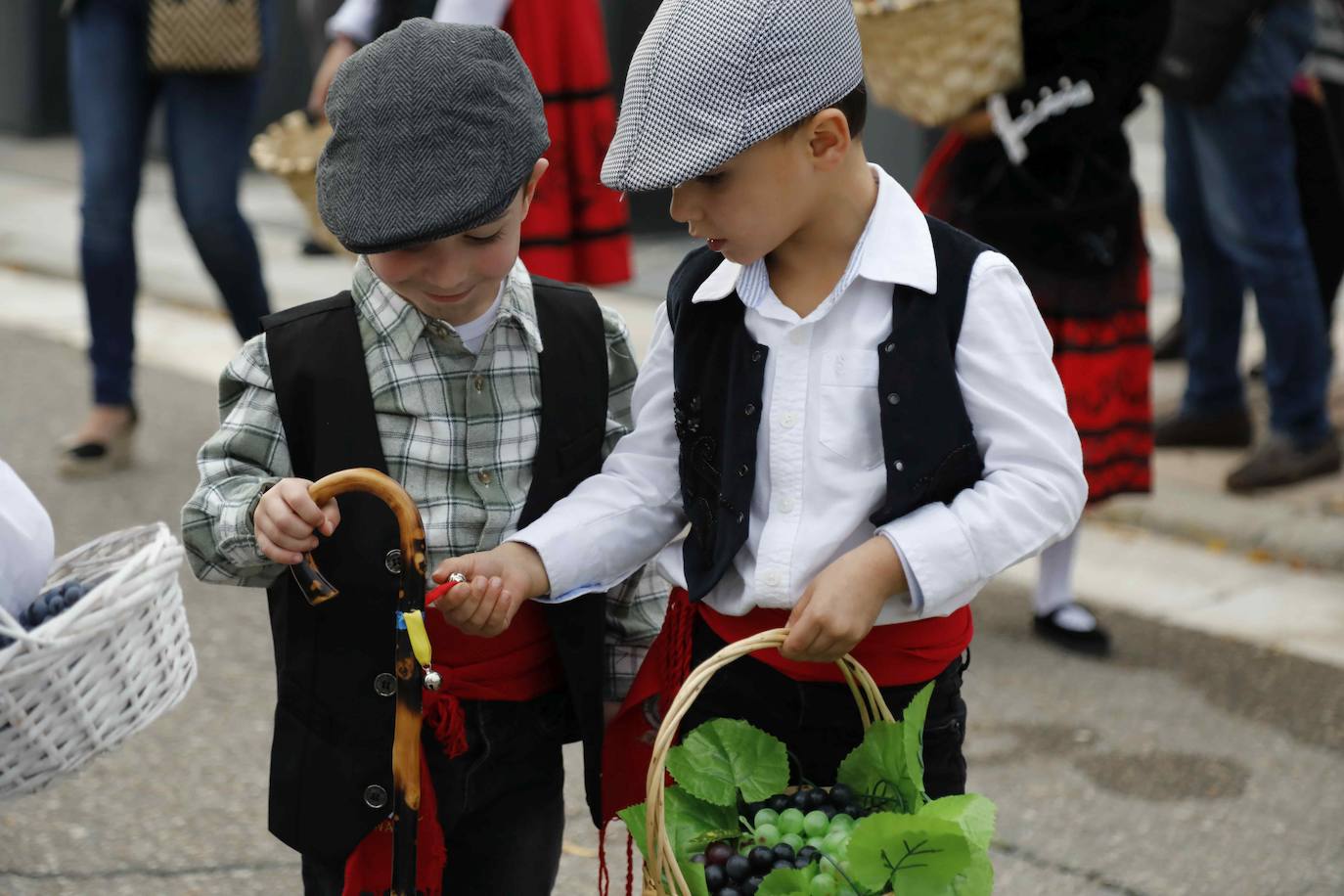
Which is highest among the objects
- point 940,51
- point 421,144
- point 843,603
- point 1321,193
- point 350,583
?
point 421,144

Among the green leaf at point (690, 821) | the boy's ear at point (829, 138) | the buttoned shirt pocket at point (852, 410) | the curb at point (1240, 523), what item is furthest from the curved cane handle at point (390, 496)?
the curb at point (1240, 523)

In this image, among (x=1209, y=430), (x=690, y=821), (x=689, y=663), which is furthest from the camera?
(x=1209, y=430)

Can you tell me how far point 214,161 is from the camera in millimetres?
4887

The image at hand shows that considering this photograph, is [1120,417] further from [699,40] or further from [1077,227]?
[699,40]

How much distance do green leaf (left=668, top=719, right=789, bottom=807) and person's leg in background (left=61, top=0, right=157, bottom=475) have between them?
11.3 ft

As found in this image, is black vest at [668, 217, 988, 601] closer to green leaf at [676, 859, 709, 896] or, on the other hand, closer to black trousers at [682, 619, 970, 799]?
black trousers at [682, 619, 970, 799]

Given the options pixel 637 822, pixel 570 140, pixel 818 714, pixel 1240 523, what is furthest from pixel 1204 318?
pixel 637 822

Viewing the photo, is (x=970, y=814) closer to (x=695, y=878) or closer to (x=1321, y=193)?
(x=695, y=878)

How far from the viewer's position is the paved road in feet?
10.1

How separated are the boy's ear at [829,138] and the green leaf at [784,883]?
74 centimetres

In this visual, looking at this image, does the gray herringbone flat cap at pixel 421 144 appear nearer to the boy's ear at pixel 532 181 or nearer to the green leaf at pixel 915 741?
the boy's ear at pixel 532 181

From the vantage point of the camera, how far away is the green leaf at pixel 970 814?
174 cm

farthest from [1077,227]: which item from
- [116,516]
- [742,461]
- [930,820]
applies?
[116,516]

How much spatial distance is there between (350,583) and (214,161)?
3.10 meters
